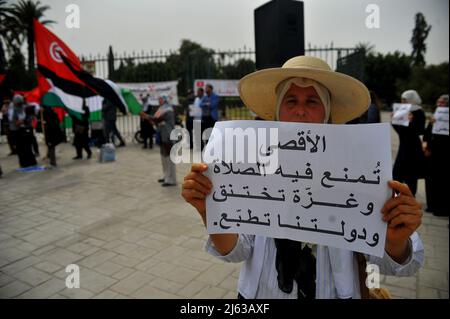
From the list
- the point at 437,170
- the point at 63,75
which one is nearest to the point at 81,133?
the point at 63,75

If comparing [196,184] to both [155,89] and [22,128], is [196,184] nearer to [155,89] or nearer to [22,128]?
[22,128]

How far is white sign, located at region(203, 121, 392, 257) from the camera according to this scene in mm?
1199

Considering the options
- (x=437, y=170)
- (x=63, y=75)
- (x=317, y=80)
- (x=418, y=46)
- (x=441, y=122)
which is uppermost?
(x=418, y=46)

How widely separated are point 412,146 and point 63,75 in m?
6.63

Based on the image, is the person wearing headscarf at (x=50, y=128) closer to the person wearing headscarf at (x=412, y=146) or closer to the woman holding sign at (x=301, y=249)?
the person wearing headscarf at (x=412, y=146)

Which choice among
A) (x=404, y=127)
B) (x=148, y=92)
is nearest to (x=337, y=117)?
(x=404, y=127)

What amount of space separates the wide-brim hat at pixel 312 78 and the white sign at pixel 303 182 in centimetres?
34

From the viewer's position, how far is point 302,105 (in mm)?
1520

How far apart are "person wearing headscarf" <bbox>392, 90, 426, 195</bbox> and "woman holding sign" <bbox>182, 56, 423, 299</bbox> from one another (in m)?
4.58

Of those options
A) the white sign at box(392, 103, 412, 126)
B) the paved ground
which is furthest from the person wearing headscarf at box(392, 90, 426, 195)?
the paved ground

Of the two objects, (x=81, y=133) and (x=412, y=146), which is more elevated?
Answer: (x=81, y=133)

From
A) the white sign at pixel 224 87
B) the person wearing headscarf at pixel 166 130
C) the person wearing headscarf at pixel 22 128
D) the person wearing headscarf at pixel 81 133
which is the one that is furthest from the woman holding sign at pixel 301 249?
the white sign at pixel 224 87

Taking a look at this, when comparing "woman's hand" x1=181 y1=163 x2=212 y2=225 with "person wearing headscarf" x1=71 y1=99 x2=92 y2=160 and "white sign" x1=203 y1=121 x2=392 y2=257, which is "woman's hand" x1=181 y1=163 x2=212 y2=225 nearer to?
"white sign" x1=203 y1=121 x2=392 y2=257

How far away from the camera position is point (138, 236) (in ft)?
15.2
